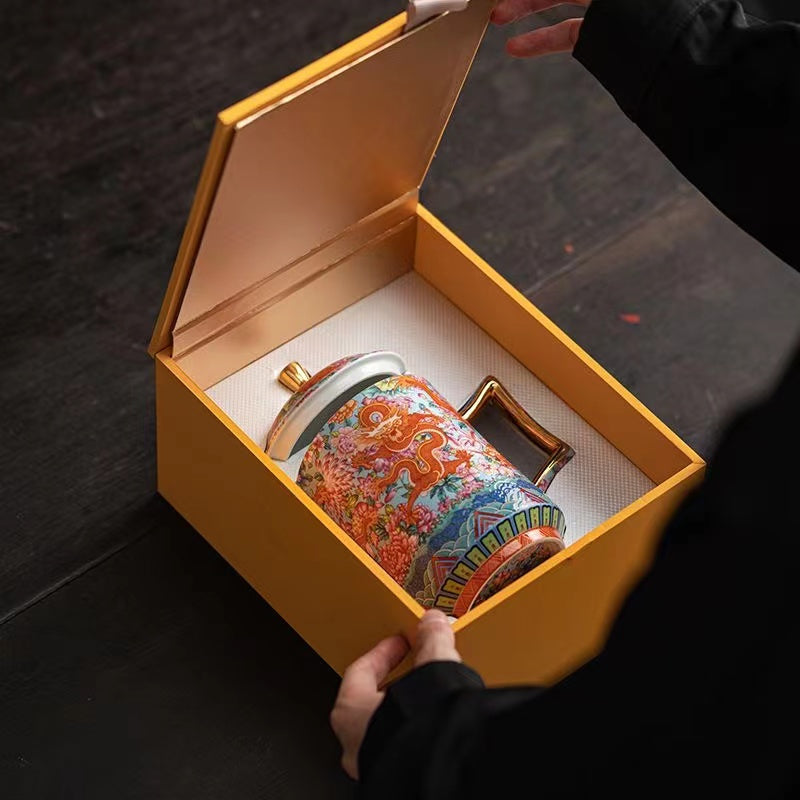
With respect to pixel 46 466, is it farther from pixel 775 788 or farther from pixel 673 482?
pixel 775 788

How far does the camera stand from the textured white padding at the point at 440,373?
0.94 m

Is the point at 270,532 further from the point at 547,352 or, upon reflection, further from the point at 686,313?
the point at 686,313

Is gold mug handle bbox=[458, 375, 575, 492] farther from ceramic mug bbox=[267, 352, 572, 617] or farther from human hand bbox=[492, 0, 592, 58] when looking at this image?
human hand bbox=[492, 0, 592, 58]

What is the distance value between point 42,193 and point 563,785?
2.37ft

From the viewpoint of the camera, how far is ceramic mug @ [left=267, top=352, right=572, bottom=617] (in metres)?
0.82

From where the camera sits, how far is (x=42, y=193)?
113 cm

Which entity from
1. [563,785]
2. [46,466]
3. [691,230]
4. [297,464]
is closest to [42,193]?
[46,466]

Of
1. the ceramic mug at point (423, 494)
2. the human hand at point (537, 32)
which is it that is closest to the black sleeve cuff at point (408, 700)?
the ceramic mug at point (423, 494)

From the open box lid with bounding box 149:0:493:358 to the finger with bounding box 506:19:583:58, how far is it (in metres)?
0.02

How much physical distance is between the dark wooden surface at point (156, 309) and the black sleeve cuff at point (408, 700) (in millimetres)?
220

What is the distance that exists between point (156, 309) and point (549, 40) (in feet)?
1.22

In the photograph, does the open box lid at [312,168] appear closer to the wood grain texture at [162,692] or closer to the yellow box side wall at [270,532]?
the yellow box side wall at [270,532]

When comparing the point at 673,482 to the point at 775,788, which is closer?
the point at 775,788

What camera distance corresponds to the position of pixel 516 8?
0.83 meters
